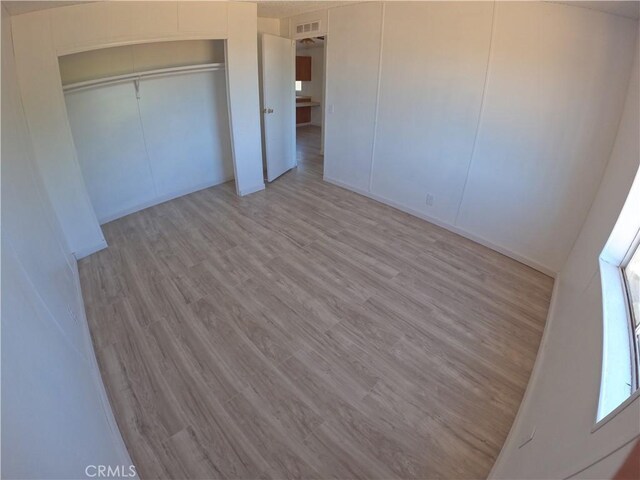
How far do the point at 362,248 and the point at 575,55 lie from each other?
95.1 inches

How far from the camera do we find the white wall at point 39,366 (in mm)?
867

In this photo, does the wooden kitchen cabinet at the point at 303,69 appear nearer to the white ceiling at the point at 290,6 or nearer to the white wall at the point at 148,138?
the white ceiling at the point at 290,6

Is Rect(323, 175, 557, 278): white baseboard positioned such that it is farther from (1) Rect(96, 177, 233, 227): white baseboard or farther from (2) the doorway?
(2) the doorway

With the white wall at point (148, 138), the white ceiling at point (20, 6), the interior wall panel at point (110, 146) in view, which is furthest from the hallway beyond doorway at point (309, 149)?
the white ceiling at point (20, 6)

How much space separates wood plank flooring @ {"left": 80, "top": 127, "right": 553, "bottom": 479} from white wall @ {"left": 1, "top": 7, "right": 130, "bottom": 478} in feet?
1.14

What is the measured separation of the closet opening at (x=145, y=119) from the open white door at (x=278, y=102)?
0.60 metres

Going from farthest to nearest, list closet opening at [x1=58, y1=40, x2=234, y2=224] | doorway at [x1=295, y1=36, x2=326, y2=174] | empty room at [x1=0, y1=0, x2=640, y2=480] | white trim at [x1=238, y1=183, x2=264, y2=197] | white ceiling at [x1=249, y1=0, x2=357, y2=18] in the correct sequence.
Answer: doorway at [x1=295, y1=36, x2=326, y2=174] < white trim at [x1=238, y1=183, x2=264, y2=197] < white ceiling at [x1=249, y1=0, x2=357, y2=18] < closet opening at [x1=58, y1=40, x2=234, y2=224] < empty room at [x1=0, y1=0, x2=640, y2=480]

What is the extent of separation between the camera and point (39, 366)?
112cm

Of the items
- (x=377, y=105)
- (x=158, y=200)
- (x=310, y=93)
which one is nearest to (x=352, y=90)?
(x=377, y=105)

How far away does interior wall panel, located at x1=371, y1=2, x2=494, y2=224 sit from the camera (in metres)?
3.25

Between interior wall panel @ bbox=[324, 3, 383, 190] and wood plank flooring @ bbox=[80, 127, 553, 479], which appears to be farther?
interior wall panel @ bbox=[324, 3, 383, 190]

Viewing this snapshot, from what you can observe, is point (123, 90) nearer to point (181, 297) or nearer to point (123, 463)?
point (181, 297)

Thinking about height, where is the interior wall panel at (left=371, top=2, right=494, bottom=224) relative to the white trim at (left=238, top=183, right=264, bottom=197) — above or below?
above

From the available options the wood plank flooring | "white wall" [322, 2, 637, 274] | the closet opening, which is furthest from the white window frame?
the closet opening
